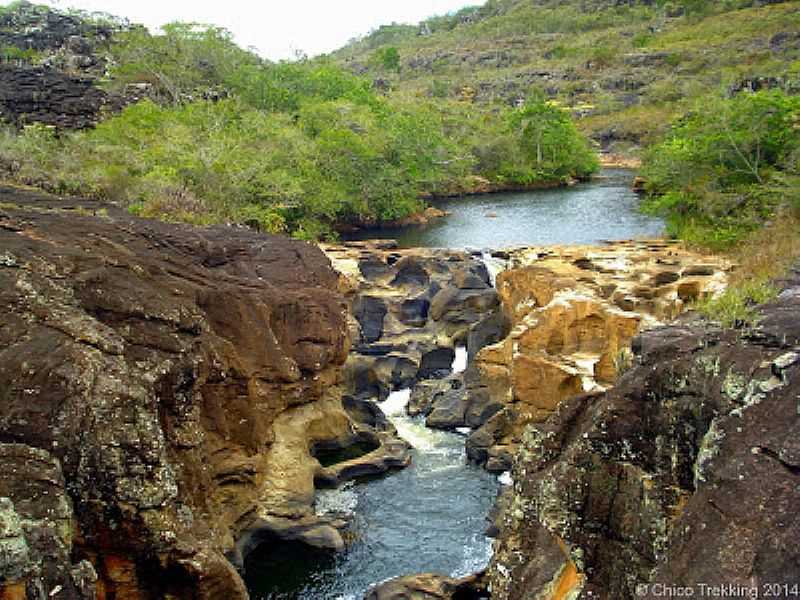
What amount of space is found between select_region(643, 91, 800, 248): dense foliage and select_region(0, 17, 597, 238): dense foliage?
1734 centimetres

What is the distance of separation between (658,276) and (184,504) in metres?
15.8

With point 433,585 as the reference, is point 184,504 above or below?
above

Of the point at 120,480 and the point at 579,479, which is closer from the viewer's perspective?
the point at 579,479

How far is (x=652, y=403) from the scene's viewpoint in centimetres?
959

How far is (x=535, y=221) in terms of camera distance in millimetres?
47938

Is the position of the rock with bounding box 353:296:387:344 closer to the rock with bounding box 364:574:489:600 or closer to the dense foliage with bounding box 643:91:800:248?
the dense foliage with bounding box 643:91:800:248

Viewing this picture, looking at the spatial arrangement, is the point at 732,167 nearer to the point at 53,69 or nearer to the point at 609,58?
the point at 53,69

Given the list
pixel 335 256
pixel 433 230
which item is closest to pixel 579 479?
pixel 335 256

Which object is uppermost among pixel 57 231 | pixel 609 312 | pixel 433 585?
pixel 57 231

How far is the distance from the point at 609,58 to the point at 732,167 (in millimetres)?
84273

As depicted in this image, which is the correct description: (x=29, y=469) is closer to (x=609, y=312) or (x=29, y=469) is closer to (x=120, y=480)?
(x=120, y=480)

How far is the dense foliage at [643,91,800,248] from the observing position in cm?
2769

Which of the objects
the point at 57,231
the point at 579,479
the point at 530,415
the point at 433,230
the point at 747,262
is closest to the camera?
the point at 579,479

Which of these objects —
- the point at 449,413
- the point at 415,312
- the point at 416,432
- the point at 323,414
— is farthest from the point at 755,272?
the point at 415,312
